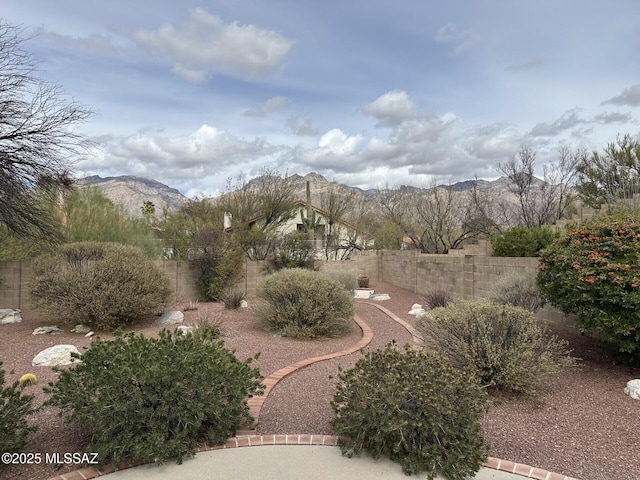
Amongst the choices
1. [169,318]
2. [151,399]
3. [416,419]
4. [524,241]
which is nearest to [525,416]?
[416,419]

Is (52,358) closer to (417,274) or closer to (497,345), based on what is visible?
(497,345)

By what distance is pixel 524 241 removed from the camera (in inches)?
594

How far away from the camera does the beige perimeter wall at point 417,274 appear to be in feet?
37.0

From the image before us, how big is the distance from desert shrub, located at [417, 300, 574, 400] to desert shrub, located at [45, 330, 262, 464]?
2886 mm

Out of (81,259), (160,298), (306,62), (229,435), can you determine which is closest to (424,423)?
(229,435)

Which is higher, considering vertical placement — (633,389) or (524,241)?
(524,241)

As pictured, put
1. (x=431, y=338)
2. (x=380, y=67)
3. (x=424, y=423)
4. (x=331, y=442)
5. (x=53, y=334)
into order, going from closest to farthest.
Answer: (x=424, y=423), (x=331, y=442), (x=431, y=338), (x=53, y=334), (x=380, y=67)

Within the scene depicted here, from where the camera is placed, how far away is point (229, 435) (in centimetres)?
404

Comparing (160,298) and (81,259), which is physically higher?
(81,259)

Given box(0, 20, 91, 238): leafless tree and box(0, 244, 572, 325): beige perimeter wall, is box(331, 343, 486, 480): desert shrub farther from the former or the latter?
box(0, 20, 91, 238): leafless tree

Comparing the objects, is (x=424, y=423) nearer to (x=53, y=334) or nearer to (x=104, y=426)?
(x=104, y=426)

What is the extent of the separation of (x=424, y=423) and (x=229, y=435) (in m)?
1.73

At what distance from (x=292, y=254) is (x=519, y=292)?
1117cm

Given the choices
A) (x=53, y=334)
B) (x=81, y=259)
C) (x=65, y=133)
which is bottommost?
(x=53, y=334)
